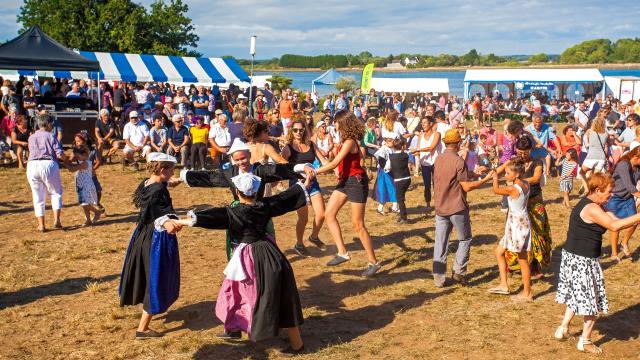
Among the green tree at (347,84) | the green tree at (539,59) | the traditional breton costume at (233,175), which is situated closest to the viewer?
the traditional breton costume at (233,175)

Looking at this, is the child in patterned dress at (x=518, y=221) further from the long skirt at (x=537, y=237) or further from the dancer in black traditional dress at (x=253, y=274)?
the dancer in black traditional dress at (x=253, y=274)

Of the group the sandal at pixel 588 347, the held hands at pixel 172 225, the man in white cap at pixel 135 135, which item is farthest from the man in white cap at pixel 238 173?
the man in white cap at pixel 135 135

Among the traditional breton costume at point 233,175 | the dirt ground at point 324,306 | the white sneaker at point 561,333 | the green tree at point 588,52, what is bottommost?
the dirt ground at point 324,306

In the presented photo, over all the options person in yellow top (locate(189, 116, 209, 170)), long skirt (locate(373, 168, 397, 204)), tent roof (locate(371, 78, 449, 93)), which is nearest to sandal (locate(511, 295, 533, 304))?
long skirt (locate(373, 168, 397, 204))

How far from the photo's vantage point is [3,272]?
817 centimetres

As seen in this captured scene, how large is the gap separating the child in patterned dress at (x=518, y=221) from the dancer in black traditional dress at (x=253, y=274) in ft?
9.26

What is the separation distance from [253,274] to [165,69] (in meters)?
21.0

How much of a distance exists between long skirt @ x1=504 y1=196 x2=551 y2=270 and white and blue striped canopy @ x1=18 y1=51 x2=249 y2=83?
18399 mm

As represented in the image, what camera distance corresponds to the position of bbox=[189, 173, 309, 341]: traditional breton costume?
5.25 m

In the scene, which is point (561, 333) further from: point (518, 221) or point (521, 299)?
point (518, 221)

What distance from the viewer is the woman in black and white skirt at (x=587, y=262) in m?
5.54

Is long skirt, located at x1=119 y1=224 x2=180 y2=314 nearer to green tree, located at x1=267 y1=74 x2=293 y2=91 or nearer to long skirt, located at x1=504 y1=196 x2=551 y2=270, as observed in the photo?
long skirt, located at x1=504 y1=196 x2=551 y2=270

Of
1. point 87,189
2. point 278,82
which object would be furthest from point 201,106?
point 278,82

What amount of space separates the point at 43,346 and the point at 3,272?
2.67 meters
